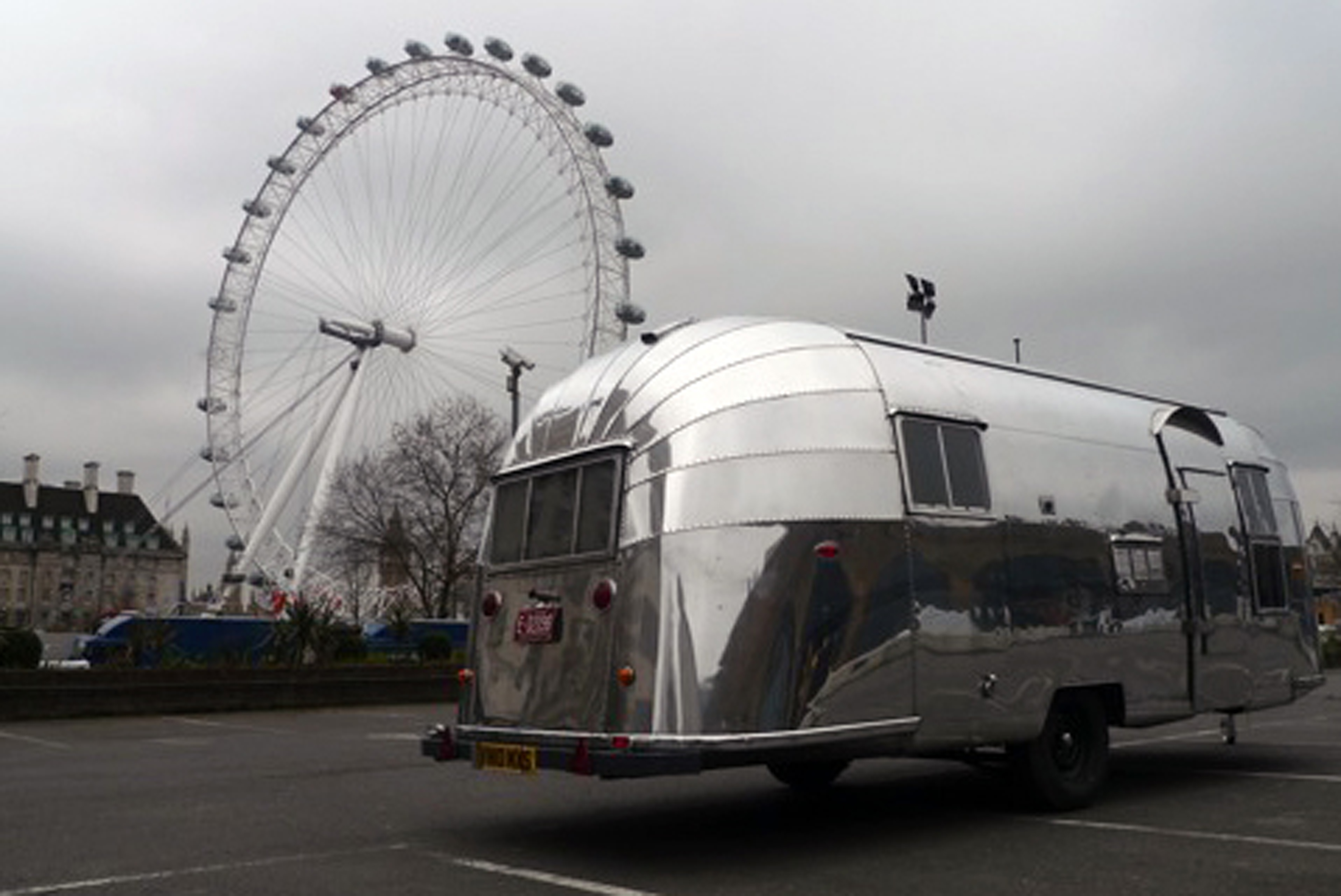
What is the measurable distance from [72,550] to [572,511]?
5616 inches

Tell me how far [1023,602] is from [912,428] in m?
1.53

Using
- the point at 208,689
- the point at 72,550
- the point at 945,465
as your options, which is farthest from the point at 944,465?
the point at 72,550

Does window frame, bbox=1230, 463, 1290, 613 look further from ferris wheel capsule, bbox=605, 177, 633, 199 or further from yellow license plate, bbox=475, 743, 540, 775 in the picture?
ferris wheel capsule, bbox=605, 177, 633, 199

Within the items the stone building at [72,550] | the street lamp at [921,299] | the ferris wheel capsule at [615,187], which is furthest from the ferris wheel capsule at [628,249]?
the stone building at [72,550]

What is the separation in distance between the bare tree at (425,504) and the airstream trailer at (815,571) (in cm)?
3515

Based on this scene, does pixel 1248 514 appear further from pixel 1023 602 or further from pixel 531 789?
pixel 531 789

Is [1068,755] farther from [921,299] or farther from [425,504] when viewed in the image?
[425,504]

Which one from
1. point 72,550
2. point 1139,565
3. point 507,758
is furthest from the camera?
point 72,550

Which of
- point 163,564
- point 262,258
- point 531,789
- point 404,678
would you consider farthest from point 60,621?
point 531,789

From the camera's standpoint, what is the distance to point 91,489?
138m

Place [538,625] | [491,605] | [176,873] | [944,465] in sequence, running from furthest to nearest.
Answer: [491,605] → [944,465] → [538,625] → [176,873]

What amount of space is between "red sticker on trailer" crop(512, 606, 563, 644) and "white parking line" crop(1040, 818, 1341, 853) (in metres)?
3.76

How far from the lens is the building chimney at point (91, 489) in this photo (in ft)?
453

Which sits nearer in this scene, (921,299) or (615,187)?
(921,299)
